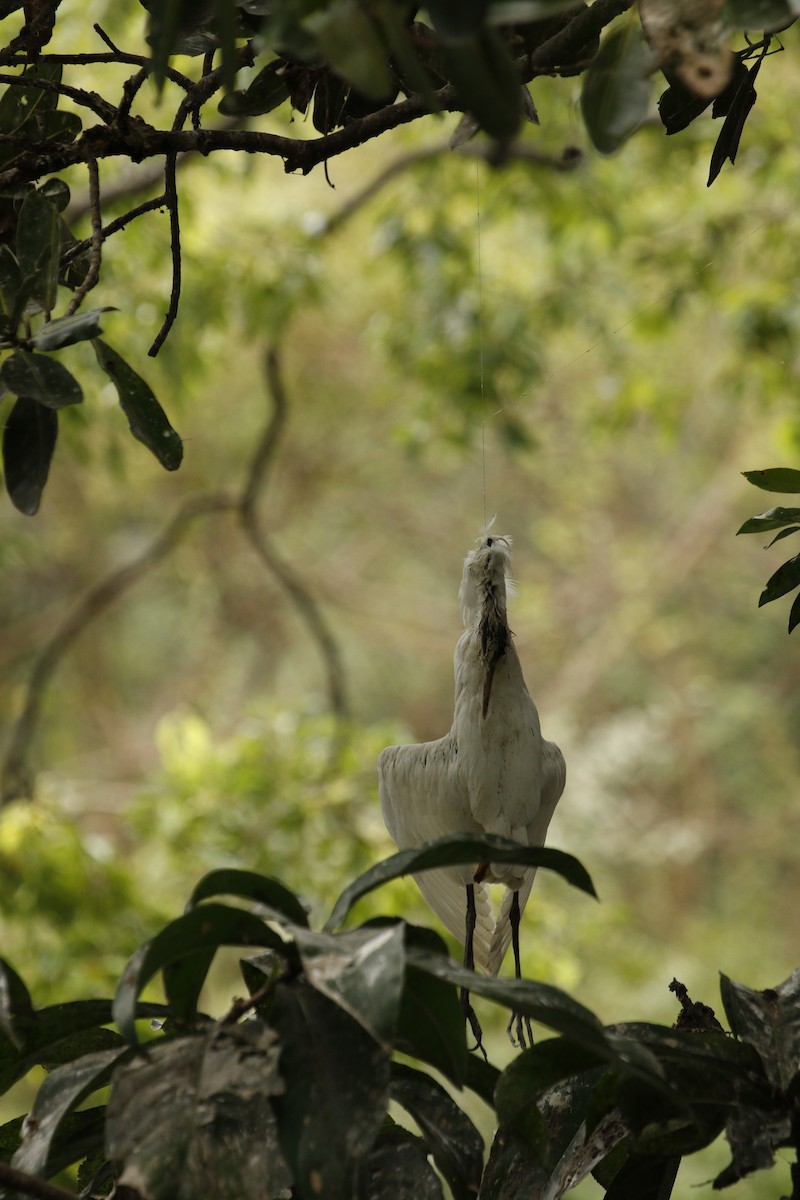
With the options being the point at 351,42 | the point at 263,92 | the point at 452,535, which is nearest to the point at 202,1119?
the point at 351,42

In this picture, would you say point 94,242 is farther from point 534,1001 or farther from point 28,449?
point 534,1001

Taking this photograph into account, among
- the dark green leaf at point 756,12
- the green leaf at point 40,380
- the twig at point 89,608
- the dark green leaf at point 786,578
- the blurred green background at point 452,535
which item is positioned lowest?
the dark green leaf at point 786,578

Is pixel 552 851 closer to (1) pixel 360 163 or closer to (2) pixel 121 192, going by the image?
(2) pixel 121 192

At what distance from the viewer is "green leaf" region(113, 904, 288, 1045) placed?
14.4 inches

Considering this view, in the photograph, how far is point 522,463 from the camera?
4980mm

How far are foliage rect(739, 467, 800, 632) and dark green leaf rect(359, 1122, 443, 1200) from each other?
313 mm

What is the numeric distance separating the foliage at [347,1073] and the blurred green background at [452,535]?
189 centimetres

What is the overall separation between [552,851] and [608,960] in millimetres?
4155

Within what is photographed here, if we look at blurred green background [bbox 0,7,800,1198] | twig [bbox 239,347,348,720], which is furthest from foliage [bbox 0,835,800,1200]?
twig [bbox 239,347,348,720]

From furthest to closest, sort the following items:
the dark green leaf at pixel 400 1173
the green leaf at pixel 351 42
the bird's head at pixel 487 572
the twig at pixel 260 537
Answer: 1. the twig at pixel 260 537
2. the bird's head at pixel 487 572
3. the dark green leaf at pixel 400 1173
4. the green leaf at pixel 351 42

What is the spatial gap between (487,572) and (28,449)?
30 cm

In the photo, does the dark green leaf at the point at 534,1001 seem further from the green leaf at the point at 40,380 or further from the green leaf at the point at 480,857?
the green leaf at the point at 40,380

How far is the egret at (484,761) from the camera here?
73 cm

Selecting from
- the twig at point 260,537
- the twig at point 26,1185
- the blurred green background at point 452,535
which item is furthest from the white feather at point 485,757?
the twig at point 260,537
